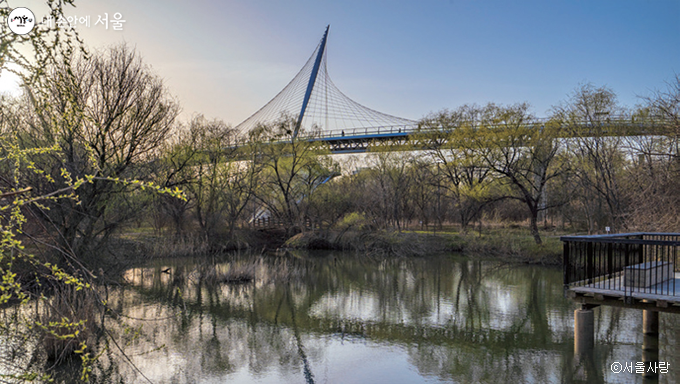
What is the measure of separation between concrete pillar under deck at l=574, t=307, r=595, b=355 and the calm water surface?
204mm

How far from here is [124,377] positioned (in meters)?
8.69

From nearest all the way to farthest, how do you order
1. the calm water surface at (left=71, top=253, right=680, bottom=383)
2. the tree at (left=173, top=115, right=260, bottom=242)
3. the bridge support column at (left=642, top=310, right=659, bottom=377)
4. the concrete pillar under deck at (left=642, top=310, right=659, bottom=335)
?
1. the calm water surface at (left=71, top=253, right=680, bottom=383)
2. the bridge support column at (left=642, top=310, right=659, bottom=377)
3. the concrete pillar under deck at (left=642, top=310, right=659, bottom=335)
4. the tree at (left=173, top=115, right=260, bottom=242)

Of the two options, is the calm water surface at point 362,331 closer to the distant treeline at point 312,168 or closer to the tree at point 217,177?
the distant treeline at point 312,168

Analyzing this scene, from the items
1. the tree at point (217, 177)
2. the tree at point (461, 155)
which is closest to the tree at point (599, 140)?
the tree at point (461, 155)

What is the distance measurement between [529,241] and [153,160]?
1978 cm

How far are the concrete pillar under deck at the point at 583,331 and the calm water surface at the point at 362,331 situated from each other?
0.20 meters

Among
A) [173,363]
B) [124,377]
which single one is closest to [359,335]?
[173,363]

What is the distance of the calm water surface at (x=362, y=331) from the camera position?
9.01 meters

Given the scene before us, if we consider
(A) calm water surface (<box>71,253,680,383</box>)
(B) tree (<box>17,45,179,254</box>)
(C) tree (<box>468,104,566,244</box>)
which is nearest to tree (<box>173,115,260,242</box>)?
(A) calm water surface (<box>71,253,680,383</box>)

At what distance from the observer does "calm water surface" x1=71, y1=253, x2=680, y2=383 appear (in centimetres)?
901

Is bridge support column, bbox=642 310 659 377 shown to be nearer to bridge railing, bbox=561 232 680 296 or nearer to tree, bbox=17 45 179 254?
bridge railing, bbox=561 232 680 296

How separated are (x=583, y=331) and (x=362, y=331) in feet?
16.3

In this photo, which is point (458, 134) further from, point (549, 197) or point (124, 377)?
point (124, 377)

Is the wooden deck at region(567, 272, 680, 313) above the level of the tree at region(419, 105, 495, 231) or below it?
below
